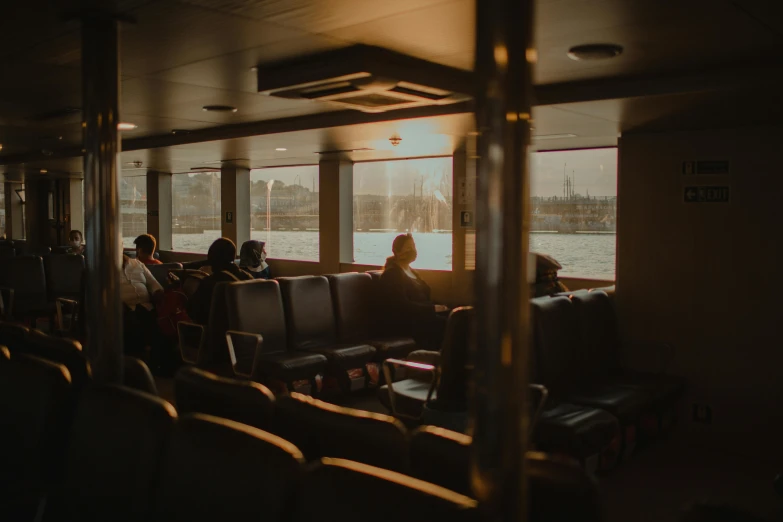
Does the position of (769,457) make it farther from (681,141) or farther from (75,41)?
(75,41)

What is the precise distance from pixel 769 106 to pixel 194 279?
454 centimetres

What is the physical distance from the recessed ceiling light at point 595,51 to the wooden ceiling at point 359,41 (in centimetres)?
6

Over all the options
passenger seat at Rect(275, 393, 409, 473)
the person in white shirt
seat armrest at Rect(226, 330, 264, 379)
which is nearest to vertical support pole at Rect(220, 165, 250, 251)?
the person in white shirt

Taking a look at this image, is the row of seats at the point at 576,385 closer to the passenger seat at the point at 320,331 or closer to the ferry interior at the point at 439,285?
the ferry interior at the point at 439,285

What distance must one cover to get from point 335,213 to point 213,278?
11.1 ft

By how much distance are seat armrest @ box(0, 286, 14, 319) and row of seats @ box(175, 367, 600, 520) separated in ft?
18.1

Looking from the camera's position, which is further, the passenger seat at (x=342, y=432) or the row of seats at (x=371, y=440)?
the passenger seat at (x=342, y=432)

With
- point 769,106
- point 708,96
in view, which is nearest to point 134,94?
point 708,96

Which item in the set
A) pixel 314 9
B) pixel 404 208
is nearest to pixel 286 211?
pixel 404 208

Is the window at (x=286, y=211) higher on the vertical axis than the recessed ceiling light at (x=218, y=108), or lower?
lower

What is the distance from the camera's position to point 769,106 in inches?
157

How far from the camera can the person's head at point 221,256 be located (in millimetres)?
5418

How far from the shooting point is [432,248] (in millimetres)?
7922

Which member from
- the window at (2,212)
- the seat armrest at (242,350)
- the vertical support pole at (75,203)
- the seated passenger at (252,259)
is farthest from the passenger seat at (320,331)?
the window at (2,212)
